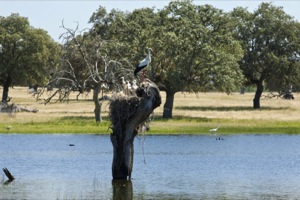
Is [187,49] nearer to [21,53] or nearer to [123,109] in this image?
[21,53]

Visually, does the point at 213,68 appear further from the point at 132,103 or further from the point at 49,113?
the point at 132,103

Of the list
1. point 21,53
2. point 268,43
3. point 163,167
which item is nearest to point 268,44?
point 268,43

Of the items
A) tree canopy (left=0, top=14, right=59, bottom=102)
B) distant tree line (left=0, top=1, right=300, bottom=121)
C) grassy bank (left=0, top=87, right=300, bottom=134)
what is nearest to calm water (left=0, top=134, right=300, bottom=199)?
grassy bank (left=0, top=87, right=300, bottom=134)

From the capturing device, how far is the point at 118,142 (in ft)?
115

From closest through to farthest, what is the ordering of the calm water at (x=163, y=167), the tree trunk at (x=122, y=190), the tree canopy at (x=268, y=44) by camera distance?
the tree trunk at (x=122, y=190)
the calm water at (x=163, y=167)
the tree canopy at (x=268, y=44)

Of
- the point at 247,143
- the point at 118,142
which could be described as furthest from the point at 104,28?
the point at 118,142

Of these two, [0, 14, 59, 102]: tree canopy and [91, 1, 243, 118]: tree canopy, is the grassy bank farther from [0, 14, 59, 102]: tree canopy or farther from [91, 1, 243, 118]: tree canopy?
[0, 14, 59, 102]: tree canopy

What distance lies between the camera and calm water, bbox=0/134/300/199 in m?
32.6

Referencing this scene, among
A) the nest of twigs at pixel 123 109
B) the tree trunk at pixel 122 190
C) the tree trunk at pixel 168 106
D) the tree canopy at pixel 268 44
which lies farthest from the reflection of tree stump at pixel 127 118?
the tree canopy at pixel 268 44

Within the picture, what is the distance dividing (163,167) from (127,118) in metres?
9.09

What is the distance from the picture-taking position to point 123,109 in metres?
33.8

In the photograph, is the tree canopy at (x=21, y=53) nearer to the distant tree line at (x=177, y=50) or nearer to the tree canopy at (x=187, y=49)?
the distant tree line at (x=177, y=50)

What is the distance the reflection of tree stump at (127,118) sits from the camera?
33.1m

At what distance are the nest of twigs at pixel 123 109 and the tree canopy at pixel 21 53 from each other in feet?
252
